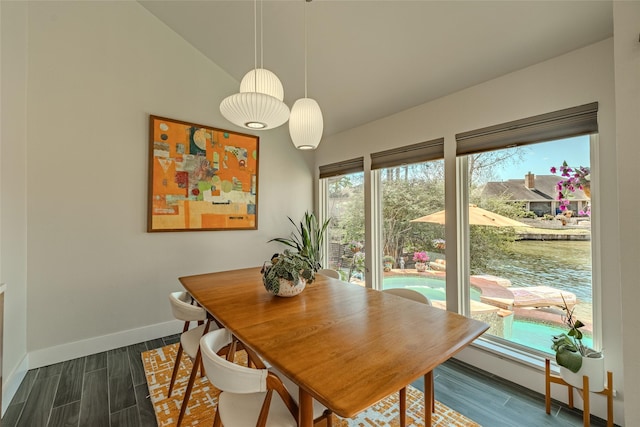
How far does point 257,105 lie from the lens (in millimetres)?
1480

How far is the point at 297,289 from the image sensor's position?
5.44ft

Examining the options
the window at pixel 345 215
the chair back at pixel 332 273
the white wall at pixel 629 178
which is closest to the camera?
the white wall at pixel 629 178

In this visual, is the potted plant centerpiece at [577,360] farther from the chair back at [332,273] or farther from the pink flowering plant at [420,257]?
the chair back at [332,273]

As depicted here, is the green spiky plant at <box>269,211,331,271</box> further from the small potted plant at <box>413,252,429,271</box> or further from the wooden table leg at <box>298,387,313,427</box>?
the wooden table leg at <box>298,387,313,427</box>

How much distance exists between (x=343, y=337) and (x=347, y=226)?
2493 millimetres

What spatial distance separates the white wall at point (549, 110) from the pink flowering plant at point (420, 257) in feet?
0.98

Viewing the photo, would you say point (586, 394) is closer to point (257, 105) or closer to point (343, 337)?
point (343, 337)

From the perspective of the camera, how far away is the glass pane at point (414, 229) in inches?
99.9

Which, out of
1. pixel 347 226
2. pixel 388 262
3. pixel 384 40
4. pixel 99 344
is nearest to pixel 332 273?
pixel 388 262

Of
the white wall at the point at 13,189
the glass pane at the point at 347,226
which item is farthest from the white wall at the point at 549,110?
the white wall at the point at 13,189

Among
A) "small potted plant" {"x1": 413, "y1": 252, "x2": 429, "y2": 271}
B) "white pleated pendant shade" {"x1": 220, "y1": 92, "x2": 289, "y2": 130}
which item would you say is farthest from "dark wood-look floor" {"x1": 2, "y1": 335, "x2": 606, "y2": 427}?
"white pleated pendant shade" {"x1": 220, "y1": 92, "x2": 289, "y2": 130}

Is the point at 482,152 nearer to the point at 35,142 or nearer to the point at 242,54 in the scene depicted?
the point at 242,54

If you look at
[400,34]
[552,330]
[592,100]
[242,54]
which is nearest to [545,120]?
[592,100]

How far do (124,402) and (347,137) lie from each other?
127 inches
